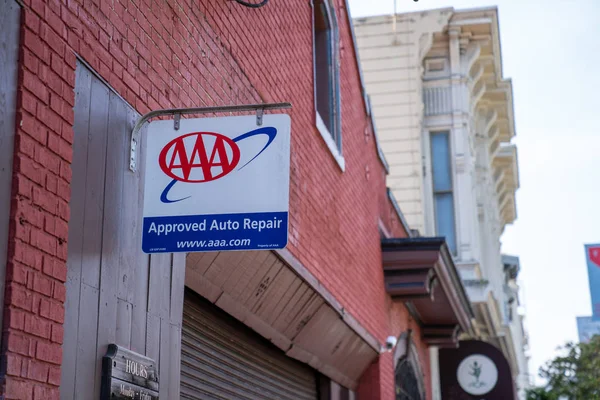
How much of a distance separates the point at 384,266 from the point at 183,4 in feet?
24.8

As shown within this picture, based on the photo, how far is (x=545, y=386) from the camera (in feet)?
86.2

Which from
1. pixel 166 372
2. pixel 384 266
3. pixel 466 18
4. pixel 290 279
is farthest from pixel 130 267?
pixel 466 18

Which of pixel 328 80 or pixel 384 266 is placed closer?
pixel 328 80

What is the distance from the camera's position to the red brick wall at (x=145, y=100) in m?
4.43

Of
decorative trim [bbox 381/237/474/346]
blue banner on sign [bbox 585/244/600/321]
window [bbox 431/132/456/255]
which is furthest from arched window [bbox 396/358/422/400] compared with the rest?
window [bbox 431/132/456/255]

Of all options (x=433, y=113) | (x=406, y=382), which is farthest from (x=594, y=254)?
(x=406, y=382)

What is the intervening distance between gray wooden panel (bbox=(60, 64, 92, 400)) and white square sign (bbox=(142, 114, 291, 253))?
39 cm

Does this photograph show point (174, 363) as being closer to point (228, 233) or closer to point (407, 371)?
point (228, 233)

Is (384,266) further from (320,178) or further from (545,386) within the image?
(545,386)

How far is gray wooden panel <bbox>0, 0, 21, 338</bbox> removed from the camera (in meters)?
4.26

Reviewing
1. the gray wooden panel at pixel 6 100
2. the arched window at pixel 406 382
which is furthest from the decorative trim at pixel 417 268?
the gray wooden panel at pixel 6 100

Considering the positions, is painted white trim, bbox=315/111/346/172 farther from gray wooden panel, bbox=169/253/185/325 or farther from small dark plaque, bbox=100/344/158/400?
small dark plaque, bbox=100/344/158/400

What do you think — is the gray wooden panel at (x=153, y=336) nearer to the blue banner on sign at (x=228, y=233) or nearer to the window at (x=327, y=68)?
the blue banner on sign at (x=228, y=233)

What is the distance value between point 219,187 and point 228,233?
0.28 meters
